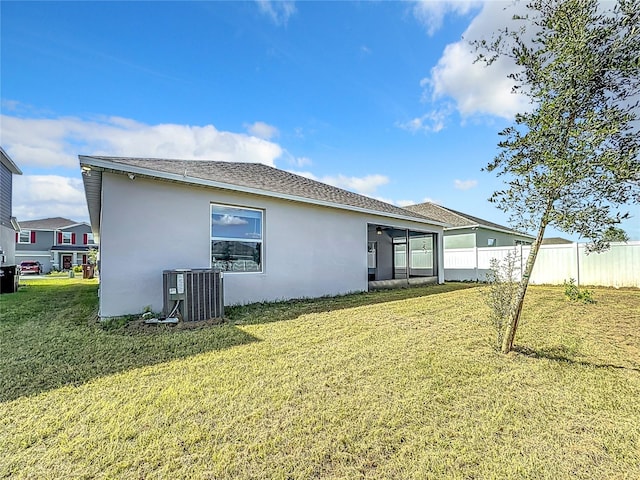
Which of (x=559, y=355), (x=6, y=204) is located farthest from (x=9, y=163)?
(x=559, y=355)

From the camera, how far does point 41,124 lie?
39.1ft

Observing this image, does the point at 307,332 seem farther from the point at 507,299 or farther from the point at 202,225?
the point at 202,225

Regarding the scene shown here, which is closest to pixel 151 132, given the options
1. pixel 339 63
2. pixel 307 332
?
pixel 339 63

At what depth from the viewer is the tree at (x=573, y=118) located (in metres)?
3.64

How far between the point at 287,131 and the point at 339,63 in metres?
4.04

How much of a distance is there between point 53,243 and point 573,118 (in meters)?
47.2

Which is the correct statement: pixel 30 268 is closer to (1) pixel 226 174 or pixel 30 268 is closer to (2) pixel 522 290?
(1) pixel 226 174

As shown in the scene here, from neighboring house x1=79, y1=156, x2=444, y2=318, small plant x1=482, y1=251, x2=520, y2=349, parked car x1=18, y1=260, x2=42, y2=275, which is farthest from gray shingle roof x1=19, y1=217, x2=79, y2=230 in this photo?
small plant x1=482, y1=251, x2=520, y2=349

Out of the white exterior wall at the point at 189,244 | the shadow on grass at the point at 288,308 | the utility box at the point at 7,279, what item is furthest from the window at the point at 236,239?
the utility box at the point at 7,279

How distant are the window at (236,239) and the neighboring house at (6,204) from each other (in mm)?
15220

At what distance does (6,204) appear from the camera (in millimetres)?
17359

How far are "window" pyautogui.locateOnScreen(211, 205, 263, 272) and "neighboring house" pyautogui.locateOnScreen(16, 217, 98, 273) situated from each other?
3419cm

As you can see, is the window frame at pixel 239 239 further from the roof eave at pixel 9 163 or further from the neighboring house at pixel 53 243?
the neighboring house at pixel 53 243

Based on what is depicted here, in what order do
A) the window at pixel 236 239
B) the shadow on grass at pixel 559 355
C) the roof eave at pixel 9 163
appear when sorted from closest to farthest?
the shadow on grass at pixel 559 355
the window at pixel 236 239
the roof eave at pixel 9 163
